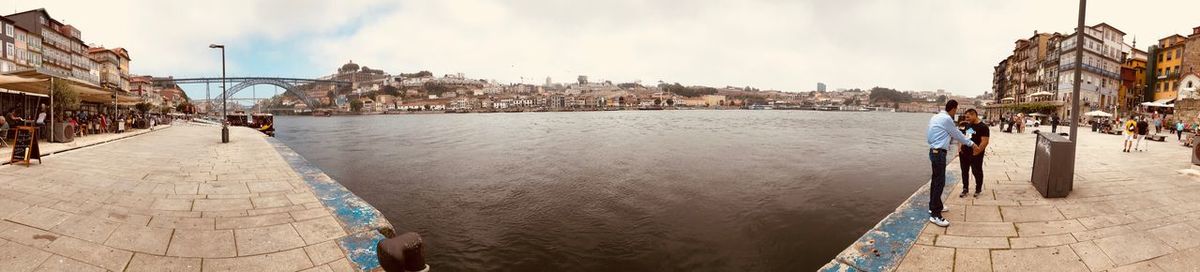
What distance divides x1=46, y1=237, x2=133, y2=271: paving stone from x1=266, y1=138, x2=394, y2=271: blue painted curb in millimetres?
1786

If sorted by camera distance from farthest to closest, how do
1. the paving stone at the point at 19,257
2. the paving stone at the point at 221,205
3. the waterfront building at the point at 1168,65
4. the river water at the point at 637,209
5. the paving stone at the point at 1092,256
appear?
1. the waterfront building at the point at 1168,65
2. the paving stone at the point at 221,205
3. the river water at the point at 637,209
4. the paving stone at the point at 1092,256
5. the paving stone at the point at 19,257

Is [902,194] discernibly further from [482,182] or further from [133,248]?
[133,248]

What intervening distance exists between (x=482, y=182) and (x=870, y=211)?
8.97m

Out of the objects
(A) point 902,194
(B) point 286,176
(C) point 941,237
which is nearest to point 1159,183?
(A) point 902,194

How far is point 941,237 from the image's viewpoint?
5480 mm

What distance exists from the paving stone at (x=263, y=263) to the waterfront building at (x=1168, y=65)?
6070 centimetres

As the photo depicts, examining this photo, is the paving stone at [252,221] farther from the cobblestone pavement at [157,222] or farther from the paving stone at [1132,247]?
the paving stone at [1132,247]

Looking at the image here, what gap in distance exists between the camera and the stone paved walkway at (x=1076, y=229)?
4480 millimetres

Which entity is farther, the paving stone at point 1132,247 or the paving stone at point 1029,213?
the paving stone at point 1029,213

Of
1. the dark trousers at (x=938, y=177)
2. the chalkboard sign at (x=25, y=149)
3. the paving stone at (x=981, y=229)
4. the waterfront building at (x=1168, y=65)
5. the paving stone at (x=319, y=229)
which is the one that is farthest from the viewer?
the waterfront building at (x=1168, y=65)

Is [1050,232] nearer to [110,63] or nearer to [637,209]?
[637,209]

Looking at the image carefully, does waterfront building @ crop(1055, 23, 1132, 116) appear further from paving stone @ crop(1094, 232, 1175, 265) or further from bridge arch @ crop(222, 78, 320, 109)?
bridge arch @ crop(222, 78, 320, 109)

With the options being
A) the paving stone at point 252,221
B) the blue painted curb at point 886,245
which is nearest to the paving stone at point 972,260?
the blue painted curb at point 886,245

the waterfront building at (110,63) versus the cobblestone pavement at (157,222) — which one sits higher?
the waterfront building at (110,63)
